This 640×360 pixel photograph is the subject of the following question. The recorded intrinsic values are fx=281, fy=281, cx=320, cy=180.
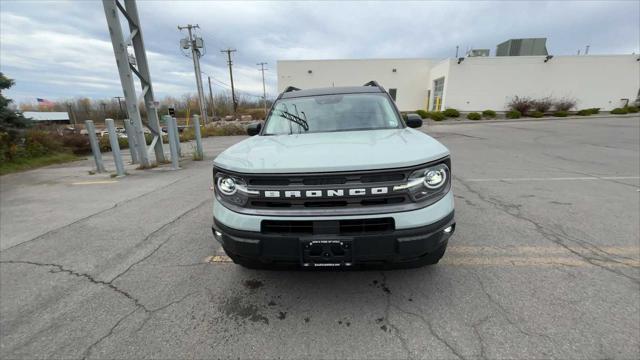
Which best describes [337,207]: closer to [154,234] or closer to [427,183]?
[427,183]

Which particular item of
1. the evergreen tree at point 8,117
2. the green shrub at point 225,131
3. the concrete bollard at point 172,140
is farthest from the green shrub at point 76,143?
the green shrub at point 225,131

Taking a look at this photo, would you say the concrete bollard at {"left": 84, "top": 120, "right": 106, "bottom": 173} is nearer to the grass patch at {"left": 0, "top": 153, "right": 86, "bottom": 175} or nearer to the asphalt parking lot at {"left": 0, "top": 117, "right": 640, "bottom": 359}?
the grass patch at {"left": 0, "top": 153, "right": 86, "bottom": 175}

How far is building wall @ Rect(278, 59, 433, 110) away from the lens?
103ft

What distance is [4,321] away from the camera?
2.22 meters

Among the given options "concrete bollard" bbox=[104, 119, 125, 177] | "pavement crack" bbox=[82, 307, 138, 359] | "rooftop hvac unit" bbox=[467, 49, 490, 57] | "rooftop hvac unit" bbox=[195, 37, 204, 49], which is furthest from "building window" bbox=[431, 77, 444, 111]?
"pavement crack" bbox=[82, 307, 138, 359]

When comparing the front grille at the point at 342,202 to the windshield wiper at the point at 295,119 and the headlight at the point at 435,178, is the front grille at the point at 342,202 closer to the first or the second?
the headlight at the point at 435,178

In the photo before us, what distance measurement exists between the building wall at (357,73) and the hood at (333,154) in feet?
99.8

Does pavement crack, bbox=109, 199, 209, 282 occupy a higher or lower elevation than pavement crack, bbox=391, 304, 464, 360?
lower

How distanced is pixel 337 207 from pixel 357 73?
32.6 meters

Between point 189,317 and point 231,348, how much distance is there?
518mm

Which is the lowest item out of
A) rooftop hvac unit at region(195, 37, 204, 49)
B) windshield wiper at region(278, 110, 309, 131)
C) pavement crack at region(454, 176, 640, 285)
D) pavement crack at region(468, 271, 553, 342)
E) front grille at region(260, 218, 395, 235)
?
pavement crack at region(468, 271, 553, 342)

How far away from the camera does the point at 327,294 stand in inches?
92.1

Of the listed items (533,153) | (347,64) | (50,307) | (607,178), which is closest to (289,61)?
(347,64)

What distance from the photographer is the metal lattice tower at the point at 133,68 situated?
7184 millimetres
